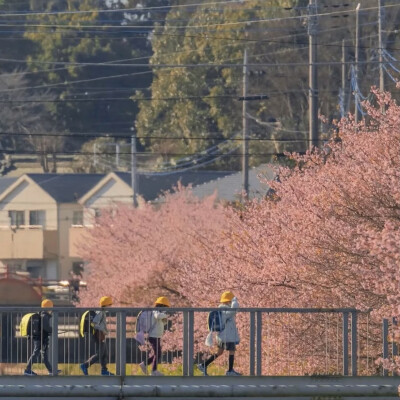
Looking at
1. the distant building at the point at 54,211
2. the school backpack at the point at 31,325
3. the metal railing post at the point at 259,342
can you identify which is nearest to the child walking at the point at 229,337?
the metal railing post at the point at 259,342

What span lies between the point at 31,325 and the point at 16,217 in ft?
162

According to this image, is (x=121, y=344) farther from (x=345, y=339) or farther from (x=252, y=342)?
(x=345, y=339)

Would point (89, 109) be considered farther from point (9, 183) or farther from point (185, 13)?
point (9, 183)

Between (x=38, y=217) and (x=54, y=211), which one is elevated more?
(x=54, y=211)

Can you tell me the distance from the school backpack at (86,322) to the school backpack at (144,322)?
2.39 feet

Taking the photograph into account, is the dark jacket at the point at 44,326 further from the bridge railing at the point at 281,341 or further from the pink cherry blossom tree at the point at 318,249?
the pink cherry blossom tree at the point at 318,249

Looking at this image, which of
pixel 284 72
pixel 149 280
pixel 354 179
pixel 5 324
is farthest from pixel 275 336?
pixel 284 72

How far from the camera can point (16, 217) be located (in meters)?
68.8

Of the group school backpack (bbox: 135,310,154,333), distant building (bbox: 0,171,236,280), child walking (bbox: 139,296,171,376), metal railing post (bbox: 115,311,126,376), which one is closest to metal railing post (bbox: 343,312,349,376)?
child walking (bbox: 139,296,171,376)

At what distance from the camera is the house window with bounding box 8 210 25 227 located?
6844 centimetres

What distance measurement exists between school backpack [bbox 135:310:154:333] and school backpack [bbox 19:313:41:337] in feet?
5.18

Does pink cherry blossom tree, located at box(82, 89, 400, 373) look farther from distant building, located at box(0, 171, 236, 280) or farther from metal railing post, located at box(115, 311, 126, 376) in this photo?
distant building, located at box(0, 171, 236, 280)

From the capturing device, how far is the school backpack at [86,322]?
19.8 metres

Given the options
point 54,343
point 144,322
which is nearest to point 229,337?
point 144,322
